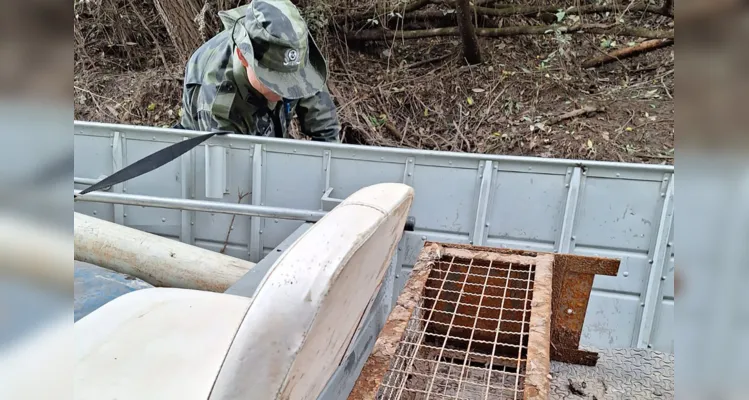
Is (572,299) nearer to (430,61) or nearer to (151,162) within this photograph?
(151,162)

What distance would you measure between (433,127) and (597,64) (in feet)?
6.87

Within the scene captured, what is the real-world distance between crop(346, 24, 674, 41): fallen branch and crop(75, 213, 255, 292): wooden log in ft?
16.2

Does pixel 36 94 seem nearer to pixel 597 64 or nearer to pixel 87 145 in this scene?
pixel 87 145

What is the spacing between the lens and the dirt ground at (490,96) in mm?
5734

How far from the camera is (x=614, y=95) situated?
20.2 ft

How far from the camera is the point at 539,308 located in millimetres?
1565

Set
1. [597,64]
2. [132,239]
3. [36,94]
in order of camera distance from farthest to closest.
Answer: [597,64] < [132,239] < [36,94]

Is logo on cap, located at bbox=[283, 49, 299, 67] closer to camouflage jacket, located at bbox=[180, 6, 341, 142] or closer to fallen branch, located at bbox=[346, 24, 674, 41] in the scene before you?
camouflage jacket, located at bbox=[180, 6, 341, 142]

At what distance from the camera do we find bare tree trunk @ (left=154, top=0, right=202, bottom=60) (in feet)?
21.5

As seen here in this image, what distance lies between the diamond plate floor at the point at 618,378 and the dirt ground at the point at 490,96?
11.7ft

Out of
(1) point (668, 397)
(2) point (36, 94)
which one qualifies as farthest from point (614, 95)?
(2) point (36, 94)

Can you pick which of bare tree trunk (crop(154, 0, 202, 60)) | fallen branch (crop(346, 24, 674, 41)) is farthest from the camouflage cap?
fallen branch (crop(346, 24, 674, 41))

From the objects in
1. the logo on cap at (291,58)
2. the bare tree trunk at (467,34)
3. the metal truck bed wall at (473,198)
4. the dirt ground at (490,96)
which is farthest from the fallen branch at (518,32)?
the metal truck bed wall at (473,198)

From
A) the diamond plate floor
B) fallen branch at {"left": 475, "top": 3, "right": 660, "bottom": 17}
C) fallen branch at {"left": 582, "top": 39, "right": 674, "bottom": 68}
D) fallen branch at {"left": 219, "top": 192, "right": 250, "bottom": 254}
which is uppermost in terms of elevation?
fallen branch at {"left": 475, "top": 3, "right": 660, "bottom": 17}
